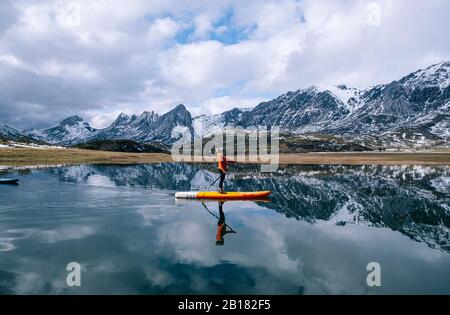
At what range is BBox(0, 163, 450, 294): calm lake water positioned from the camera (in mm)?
18969

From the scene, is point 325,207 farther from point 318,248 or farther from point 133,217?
point 133,217

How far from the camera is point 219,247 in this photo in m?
25.5

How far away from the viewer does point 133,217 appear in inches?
1371

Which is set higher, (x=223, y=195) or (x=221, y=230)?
(x=223, y=195)

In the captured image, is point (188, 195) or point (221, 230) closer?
point (221, 230)

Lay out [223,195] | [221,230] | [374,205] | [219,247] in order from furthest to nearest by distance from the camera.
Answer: [374,205]
[223,195]
[221,230]
[219,247]
